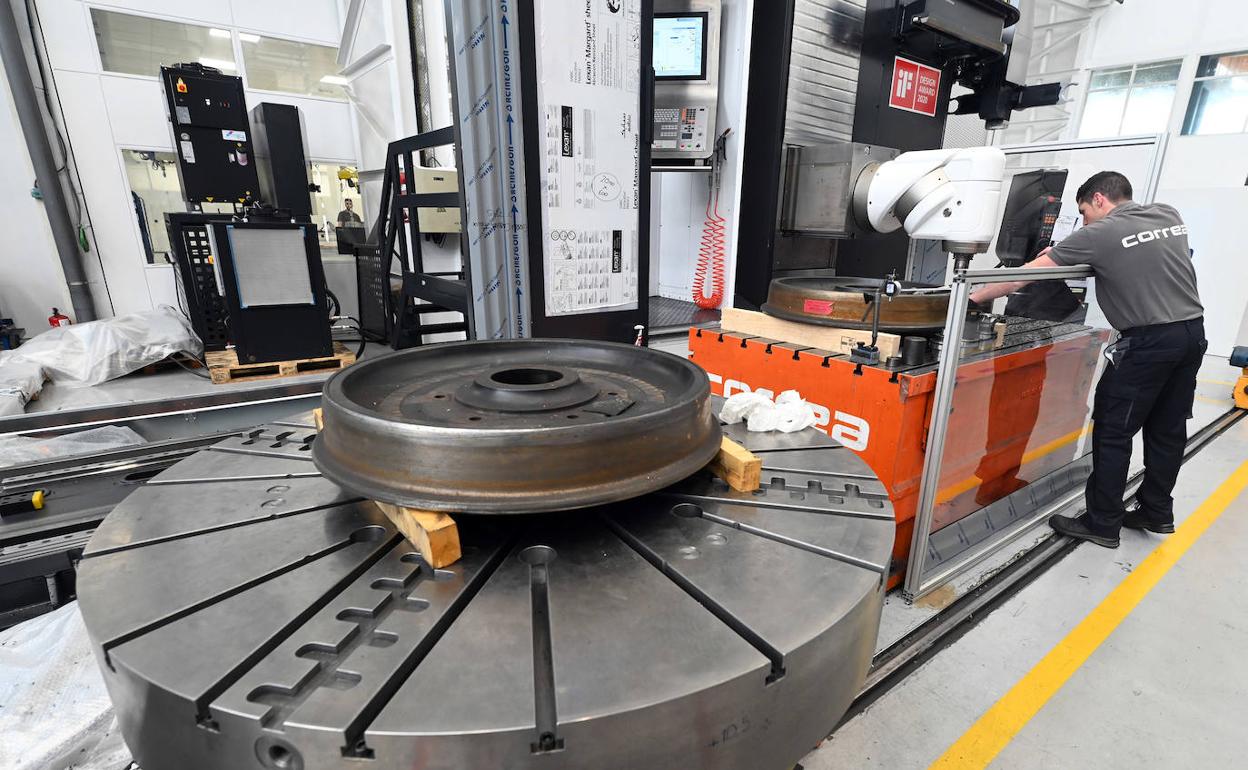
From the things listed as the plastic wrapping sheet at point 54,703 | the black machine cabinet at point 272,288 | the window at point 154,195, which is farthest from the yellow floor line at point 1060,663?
the window at point 154,195

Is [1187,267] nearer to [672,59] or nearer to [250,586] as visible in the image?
[672,59]

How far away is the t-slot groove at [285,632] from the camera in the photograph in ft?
1.57

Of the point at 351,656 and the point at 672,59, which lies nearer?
the point at 351,656

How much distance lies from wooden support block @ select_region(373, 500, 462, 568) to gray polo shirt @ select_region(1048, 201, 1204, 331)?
2561mm

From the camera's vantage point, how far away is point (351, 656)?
52cm

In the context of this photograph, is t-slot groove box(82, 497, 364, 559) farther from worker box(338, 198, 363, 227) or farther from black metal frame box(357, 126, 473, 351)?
worker box(338, 198, 363, 227)

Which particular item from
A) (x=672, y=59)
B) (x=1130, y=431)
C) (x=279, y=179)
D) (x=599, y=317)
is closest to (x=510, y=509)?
(x=599, y=317)

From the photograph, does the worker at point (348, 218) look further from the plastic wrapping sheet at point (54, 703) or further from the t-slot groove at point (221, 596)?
the t-slot groove at point (221, 596)

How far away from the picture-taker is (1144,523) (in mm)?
2592

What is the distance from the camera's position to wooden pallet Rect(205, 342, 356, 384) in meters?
2.92

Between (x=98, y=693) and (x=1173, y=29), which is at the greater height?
(x=1173, y=29)

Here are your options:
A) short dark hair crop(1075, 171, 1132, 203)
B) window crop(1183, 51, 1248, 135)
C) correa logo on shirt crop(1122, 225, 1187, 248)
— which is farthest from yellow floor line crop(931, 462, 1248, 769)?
window crop(1183, 51, 1248, 135)

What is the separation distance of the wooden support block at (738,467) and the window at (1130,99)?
1059cm

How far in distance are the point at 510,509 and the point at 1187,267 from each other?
2.87 metres
